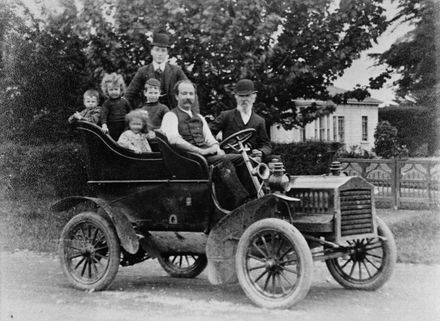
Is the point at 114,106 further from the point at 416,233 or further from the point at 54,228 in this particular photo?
the point at 416,233

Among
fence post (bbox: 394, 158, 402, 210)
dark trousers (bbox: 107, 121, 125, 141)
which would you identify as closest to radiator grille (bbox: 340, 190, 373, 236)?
dark trousers (bbox: 107, 121, 125, 141)

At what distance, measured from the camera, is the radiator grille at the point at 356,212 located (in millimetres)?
5828

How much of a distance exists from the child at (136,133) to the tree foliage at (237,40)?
13.7 ft

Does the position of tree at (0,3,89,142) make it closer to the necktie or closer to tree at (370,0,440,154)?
the necktie

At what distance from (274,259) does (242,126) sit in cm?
211

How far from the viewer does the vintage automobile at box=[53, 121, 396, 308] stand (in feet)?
18.3

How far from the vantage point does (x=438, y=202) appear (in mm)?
13586

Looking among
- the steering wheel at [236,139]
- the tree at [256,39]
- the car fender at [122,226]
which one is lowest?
the car fender at [122,226]

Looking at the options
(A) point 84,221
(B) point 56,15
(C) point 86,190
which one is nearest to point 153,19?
(B) point 56,15

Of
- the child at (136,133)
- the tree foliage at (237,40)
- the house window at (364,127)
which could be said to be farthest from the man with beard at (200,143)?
the house window at (364,127)

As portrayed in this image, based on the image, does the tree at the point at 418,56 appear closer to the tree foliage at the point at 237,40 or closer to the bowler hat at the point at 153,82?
the tree foliage at the point at 237,40

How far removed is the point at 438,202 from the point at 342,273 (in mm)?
7934

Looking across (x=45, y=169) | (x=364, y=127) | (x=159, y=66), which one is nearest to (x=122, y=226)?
(x=159, y=66)

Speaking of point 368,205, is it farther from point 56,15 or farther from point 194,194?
point 56,15
